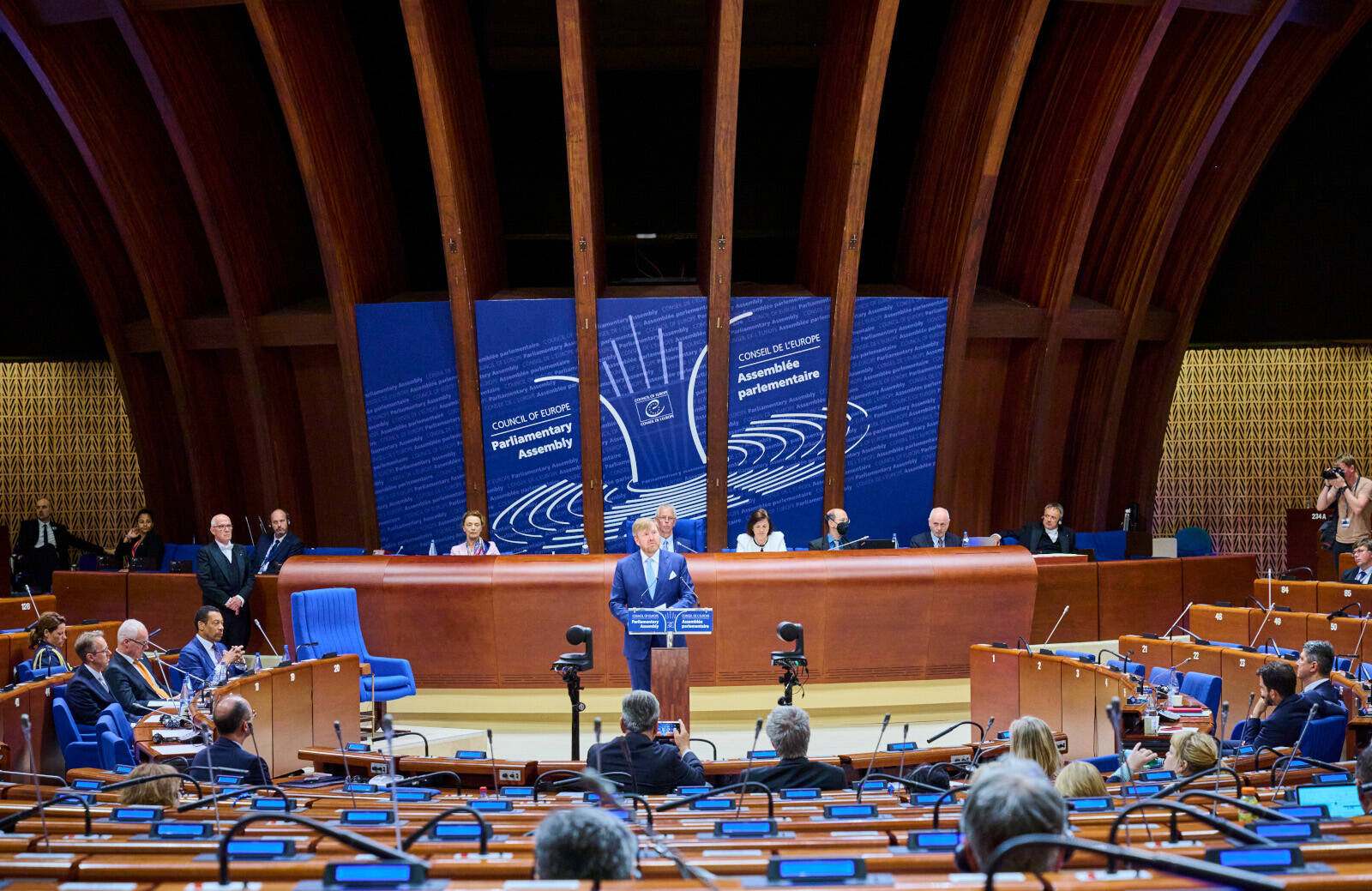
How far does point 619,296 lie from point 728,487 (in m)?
2.35

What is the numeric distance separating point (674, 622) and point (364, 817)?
298 cm

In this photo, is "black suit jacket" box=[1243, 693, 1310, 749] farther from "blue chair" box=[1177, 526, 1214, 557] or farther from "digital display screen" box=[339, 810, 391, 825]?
"blue chair" box=[1177, 526, 1214, 557]

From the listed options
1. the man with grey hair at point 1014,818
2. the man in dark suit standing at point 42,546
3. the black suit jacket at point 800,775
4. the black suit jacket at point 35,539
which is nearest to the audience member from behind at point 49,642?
the black suit jacket at point 800,775

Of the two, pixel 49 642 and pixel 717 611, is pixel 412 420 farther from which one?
pixel 49 642

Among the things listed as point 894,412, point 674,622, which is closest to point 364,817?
point 674,622

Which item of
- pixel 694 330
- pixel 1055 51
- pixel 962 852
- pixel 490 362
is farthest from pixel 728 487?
pixel 962 852

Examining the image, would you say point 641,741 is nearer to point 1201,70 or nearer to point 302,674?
point 302,674

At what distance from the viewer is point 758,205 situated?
13773mm

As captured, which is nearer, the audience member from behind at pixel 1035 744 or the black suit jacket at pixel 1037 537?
the audience member from behind at pixel 1035 744

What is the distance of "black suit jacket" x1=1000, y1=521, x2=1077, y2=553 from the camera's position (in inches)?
435

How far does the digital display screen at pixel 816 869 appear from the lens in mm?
2303

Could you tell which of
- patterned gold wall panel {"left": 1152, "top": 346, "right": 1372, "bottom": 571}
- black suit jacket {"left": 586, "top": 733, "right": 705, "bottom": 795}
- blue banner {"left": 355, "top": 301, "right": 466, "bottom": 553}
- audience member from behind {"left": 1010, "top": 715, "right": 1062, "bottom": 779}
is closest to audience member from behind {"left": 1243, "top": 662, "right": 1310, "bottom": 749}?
audience member from behind {"left": 1010, "top": 715, "right": 1062, "bottom": 779}

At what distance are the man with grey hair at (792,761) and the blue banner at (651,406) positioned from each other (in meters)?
7.35

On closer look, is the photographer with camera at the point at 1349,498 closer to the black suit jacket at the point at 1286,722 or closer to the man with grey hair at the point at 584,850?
the black suit jacket at the point at 1286,722
